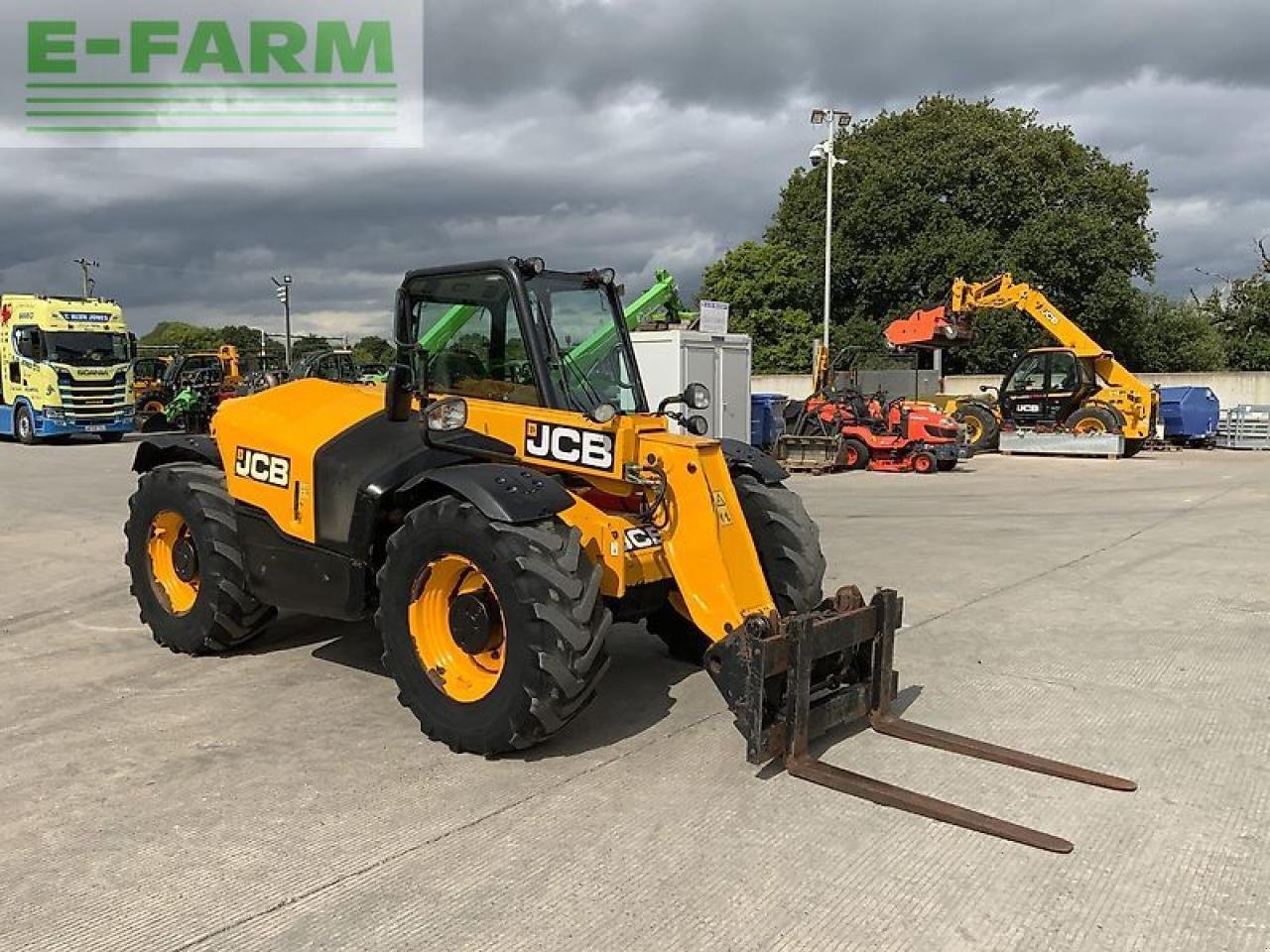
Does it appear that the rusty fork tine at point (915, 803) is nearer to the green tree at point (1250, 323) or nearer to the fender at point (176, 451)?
the fender at point (176, 451)

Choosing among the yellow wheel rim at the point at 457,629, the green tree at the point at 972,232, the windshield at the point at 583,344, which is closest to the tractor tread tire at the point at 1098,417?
the green tree at the point at 972,232

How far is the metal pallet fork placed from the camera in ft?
13.0

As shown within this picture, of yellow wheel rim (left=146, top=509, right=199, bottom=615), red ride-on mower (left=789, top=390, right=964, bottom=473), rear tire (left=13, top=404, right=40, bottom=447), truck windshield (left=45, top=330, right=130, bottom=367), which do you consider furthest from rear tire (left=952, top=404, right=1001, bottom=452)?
rear tire (left=13, top=404, right=40, bottom=447)

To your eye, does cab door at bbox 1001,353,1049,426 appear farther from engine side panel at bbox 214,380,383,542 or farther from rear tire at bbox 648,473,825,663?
engine side panel at bbox 214,380,383,542

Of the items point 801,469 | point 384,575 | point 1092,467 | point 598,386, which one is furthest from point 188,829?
point 1092,467

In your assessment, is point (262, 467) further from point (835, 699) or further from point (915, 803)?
point (915, 803)

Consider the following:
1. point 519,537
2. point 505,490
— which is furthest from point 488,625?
point 505,490

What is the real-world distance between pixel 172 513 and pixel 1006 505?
10.2m

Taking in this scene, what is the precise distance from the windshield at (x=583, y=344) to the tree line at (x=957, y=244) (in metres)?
31.2

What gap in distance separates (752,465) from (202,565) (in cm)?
303

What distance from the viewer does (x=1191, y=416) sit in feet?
81.5

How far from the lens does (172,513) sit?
6094 millimetres

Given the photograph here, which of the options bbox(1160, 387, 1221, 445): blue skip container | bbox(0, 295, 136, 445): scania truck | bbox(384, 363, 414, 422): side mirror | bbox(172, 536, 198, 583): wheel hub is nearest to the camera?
bbox(384, 363, 414, 422): side mirror

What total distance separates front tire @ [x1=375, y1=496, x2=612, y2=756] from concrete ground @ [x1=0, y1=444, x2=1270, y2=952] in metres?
0.21
